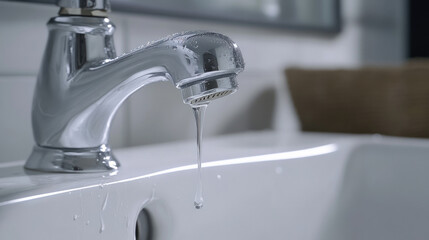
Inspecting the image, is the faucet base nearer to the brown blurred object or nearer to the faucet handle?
the faucet handle

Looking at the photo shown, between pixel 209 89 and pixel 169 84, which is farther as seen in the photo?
pixel 169 84

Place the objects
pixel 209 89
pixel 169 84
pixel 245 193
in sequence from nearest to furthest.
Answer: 1. pixel 209 89
2. pixel 245 193
3. pixel 169 84

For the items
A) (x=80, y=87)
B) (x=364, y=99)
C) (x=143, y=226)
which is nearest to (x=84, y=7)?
(x=80, y=87)

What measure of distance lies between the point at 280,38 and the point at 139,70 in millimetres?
495

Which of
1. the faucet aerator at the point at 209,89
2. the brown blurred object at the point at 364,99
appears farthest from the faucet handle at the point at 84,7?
the brown blurred object at the point at 364,99

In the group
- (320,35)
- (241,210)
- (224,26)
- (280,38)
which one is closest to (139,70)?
(241,210)

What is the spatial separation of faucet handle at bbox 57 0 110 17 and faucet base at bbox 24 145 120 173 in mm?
99

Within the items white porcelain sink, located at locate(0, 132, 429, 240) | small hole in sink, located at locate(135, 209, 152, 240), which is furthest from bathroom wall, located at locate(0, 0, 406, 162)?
small hole in sink, located at locate(135, 209, 152, 240)

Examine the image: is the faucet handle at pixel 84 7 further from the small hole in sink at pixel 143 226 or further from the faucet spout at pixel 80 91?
the small hole in sink at pixel 143 226

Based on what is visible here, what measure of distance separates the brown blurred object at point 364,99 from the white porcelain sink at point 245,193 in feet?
0.13

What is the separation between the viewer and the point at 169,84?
73 centimetres

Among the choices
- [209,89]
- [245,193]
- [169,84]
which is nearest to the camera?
[209,89]

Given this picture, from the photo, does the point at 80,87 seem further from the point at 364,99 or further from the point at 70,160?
the point at 364,99

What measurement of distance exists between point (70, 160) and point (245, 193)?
16cm
